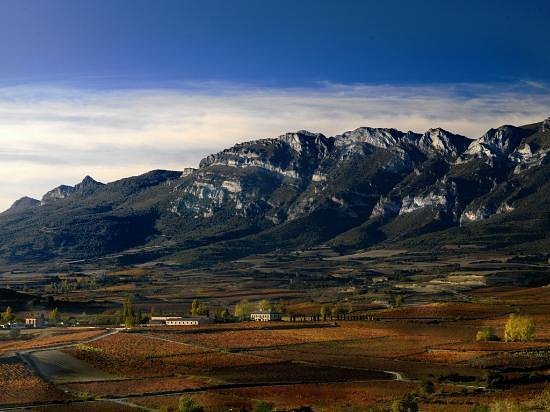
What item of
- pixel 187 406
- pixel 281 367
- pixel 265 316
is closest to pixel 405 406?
pixel 187 406

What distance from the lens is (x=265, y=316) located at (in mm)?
185250

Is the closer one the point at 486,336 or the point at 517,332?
the point at 517,332

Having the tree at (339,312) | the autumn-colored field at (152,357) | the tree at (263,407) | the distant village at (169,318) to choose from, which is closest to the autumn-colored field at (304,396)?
the tree at (263,407)

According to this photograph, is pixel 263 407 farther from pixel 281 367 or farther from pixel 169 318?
pixel 169 318

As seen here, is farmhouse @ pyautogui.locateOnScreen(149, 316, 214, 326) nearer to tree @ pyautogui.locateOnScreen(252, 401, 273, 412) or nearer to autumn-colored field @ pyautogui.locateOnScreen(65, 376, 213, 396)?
autumn-colored field @ pyautogui.locateOnScreen(65, 376, 213, 396)

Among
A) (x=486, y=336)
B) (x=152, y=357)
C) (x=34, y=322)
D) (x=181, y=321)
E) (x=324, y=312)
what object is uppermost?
(x=324, y=312)

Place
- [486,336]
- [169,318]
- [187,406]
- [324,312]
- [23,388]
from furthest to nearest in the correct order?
[324,312], [169,318], [486,336], [23,388], [187,406]

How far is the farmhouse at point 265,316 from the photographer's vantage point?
605ft

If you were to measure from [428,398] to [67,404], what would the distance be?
34103 millimetres

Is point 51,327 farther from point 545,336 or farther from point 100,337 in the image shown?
point 545,336

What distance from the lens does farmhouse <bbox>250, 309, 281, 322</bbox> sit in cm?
18450

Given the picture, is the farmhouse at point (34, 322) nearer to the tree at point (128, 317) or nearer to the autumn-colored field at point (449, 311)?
the tree at point (128, 317)

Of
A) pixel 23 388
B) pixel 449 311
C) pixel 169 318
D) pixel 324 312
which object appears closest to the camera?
pixel 23 388

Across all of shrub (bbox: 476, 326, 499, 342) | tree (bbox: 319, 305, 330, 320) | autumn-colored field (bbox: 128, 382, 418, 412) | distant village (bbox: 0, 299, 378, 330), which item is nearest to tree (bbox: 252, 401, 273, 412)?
autumn-colored field (bbox: 128, 382, 418, 412)
